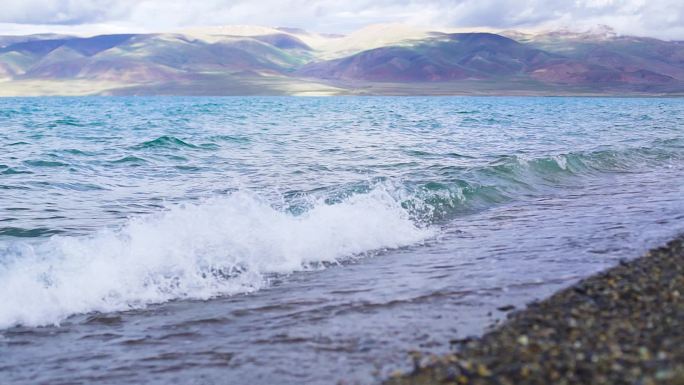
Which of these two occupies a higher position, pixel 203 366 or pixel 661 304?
pixel 661 304

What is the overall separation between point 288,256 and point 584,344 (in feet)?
19.1

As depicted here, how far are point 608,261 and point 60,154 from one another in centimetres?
2061

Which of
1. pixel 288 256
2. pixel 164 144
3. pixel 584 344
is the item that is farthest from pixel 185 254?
pixel 164 144

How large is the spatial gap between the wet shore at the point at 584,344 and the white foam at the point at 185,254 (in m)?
3.97

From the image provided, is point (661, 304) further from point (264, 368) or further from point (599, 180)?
point (599, 180)

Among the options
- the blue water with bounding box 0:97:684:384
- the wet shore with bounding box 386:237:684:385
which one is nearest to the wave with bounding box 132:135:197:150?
the blue water with bounding box 0:97:684:384

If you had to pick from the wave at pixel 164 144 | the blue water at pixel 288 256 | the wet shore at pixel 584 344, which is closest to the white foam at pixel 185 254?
the blue water at pixel 288 256

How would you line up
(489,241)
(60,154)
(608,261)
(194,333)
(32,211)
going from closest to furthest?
1. (194,333)
2. (608,261)
3. (489,241)
4. (32,211)
5. (60,154)

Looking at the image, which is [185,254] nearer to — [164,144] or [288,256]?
[288,256]

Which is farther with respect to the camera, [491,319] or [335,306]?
[335,306]

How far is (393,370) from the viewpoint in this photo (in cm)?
556

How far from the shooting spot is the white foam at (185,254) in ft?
28.0

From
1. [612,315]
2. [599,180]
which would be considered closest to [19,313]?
[612,315]

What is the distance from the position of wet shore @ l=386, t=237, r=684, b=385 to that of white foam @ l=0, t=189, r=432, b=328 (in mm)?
3968
